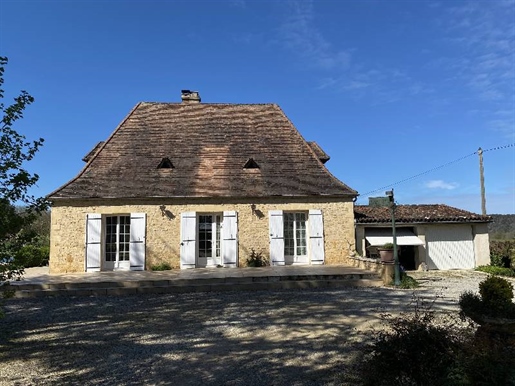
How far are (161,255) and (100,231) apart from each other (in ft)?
7.49

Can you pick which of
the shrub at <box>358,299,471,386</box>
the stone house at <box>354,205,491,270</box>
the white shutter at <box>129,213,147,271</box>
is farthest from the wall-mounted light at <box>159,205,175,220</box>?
the shrub at <box>358,299,471,386</box>

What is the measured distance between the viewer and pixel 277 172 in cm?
1423

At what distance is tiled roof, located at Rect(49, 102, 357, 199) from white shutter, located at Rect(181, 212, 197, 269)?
910 mm

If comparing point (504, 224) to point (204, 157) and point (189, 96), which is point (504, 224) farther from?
point (204, 157)

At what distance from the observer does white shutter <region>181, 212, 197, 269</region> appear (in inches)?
508

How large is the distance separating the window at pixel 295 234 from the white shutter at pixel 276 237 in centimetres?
47

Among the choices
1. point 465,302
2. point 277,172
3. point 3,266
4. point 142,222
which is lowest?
point 465,302

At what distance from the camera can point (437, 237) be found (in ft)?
54.3

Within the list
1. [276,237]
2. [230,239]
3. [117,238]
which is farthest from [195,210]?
[276,237]

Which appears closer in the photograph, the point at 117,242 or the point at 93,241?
the point at 93,241

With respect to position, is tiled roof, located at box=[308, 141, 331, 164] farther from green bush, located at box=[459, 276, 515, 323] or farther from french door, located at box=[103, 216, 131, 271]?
green bush, located at box=[459, 276, 515, 323]

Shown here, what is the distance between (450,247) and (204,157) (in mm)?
11698

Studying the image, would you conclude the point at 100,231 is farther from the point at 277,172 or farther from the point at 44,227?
the point at 44,227

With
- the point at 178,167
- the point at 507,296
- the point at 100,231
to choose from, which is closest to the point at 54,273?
the point at 100,231
